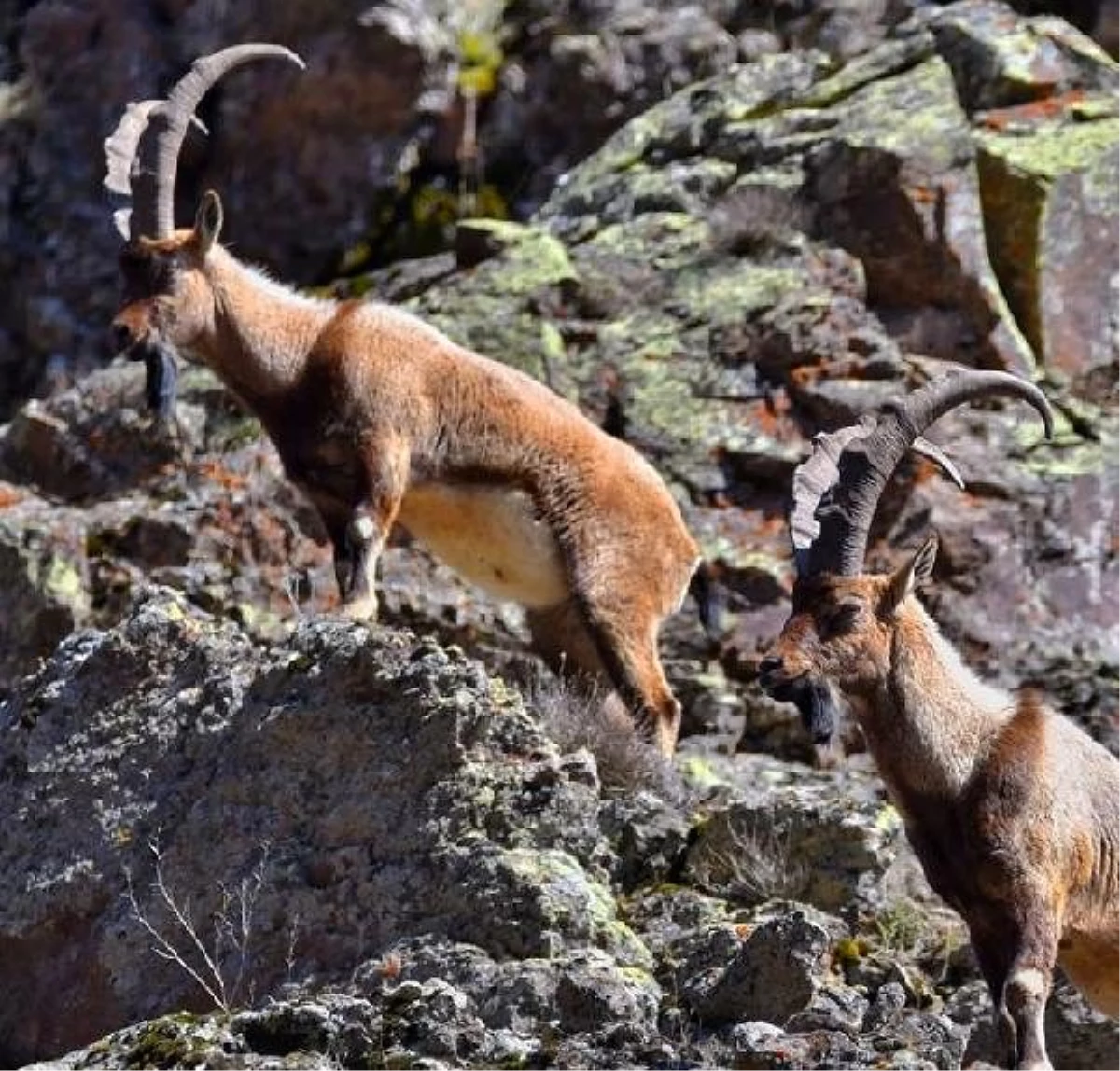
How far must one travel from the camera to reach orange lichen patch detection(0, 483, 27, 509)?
13.4 metres

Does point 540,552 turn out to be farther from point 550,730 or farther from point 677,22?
point 677,22

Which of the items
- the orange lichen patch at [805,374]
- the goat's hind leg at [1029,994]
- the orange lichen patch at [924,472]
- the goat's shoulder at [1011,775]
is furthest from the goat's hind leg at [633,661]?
the goat's hind leg at [1029,994]

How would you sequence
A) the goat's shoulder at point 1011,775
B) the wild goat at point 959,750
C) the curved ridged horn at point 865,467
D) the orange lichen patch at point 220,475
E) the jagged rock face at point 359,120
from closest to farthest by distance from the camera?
the wild goat at point 959,750
the goat's shoulder at point 1011,775
the curved ridged horn at point 865,467
the orange lichen patch at point 220,475
the jagged rock face at point 359,120

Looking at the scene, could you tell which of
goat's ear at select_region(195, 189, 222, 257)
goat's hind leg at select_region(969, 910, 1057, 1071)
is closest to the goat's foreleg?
goat's ear at select_region(195, 189, 222, 257)

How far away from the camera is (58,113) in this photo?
813 inches

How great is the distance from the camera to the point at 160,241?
37.6 feet

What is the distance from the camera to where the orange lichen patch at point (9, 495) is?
1341 cm

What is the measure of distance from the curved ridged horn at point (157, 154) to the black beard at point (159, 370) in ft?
1.94

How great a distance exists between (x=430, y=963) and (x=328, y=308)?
468 centimetres

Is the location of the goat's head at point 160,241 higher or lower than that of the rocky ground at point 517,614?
higher

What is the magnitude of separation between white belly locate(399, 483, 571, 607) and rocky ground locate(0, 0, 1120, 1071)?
42 centimetres

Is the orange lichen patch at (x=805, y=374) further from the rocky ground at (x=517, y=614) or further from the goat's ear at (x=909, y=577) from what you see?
the goat's ear at (x=909, y=577)

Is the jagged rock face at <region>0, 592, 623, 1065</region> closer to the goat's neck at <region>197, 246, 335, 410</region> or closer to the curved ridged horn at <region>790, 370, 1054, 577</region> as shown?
the curved ridged horn at <region>790, 370, 1054, 577</region>

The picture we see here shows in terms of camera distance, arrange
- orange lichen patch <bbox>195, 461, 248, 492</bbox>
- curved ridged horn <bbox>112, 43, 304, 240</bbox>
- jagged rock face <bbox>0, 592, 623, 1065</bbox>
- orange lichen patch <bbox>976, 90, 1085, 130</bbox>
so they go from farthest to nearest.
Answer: orange lichen patch <bbox>976, 90, 1085, 130</bbox> < orange lichen patch <bbox>195, 461, 248, 492</bbox> < curved ridged horn <bbox>112, 43, 304, 240</bbox> < jagged rock face <bbox>0, 592, 623, 1065</bbox>
